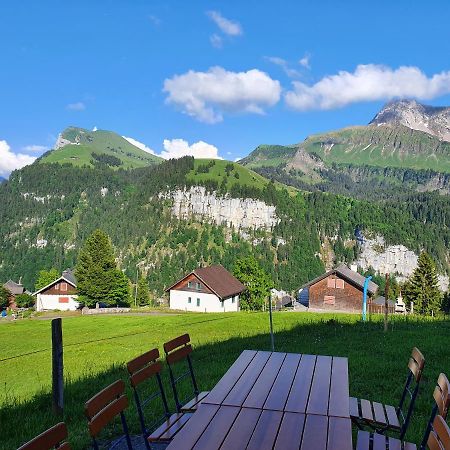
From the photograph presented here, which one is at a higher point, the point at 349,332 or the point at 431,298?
the point at 349,332

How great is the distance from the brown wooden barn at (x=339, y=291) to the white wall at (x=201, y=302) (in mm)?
12436

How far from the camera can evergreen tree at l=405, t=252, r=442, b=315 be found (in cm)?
6097

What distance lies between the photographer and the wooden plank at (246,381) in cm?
486

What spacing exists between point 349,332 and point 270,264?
571 feet

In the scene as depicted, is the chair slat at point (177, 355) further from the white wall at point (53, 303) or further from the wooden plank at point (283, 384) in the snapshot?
the white wall at point (53, 303)

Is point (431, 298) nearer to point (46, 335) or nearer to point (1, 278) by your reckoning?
point (46, 335)

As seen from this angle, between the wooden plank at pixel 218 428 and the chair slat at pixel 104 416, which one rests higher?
the chair slat at pixel 104 416

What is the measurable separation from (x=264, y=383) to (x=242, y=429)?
1458 mm

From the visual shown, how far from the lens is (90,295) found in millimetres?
62438

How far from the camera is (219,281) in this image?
2520 inches

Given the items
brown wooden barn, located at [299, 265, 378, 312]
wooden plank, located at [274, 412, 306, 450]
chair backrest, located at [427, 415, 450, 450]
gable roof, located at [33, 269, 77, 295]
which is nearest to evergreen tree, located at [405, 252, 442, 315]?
brown wooden barn, located at [299, 265, 378, 312]

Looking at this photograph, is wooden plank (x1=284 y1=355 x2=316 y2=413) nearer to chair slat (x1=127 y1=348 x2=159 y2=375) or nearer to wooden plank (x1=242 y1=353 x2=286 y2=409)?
wooden plank (x1=242 y1=353 x2=286 y2=409)

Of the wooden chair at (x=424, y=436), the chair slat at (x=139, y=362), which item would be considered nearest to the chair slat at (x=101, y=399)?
the chair slat at (x=139, y=362)

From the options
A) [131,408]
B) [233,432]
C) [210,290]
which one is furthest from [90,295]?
[233,432]
